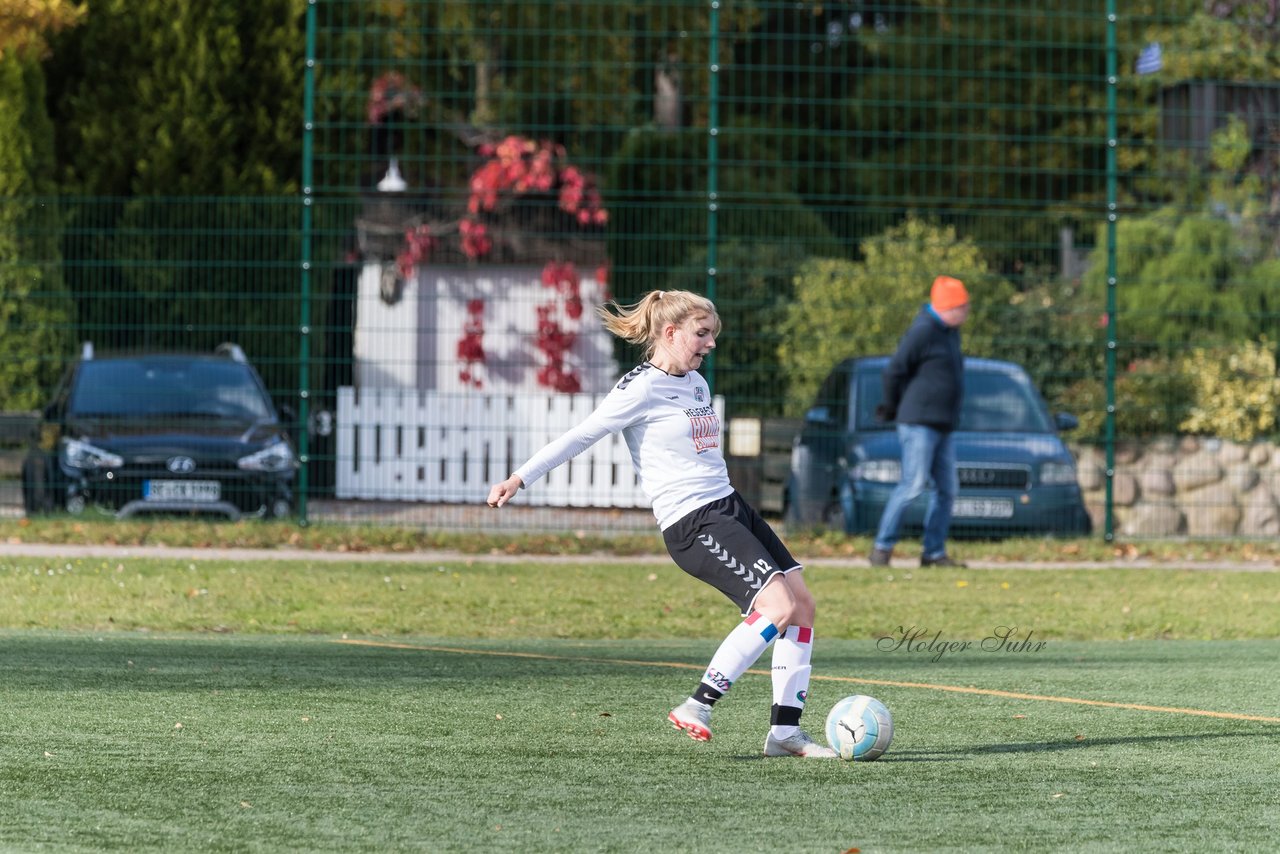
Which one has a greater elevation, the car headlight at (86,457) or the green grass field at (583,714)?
the car headlight at (86,457)

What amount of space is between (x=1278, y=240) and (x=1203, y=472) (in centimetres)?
295

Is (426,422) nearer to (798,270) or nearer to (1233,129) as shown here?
(798,270)

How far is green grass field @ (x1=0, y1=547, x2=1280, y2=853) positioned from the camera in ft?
16.6

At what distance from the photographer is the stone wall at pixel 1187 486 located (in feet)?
47.9

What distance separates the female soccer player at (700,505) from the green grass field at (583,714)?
22 cm

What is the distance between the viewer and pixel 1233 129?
17.3 metres

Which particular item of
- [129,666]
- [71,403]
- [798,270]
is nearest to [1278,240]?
[798,270]

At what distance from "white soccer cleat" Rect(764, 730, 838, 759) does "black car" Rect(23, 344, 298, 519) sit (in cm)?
883

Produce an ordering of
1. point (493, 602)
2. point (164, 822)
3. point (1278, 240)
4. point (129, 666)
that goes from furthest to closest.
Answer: point (1278, 240) → point (493, 602) → point (129, 666) → point (164, 822)

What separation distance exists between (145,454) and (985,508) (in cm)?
635

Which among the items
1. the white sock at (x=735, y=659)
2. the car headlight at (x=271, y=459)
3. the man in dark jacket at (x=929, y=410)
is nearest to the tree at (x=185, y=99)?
the car headlight at (x=271, y=459)

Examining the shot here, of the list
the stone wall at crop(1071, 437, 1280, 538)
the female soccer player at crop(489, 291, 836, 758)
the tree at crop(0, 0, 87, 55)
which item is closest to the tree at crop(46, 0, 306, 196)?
the tree at crop(0, 0, 87, 55)

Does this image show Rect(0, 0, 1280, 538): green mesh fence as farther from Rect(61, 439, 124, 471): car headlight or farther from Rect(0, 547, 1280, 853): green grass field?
Rect(0, 547, 1280, 853): green grass field
